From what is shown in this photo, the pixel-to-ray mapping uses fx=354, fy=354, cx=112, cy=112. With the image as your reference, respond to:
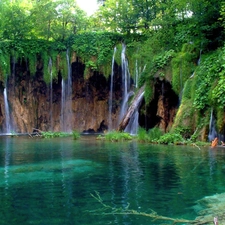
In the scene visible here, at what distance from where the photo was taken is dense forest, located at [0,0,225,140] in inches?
744

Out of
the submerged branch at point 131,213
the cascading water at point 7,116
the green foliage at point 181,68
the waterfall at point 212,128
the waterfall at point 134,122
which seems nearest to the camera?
the submerged branch at point 131,213

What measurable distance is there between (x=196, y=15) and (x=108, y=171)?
15600 mm

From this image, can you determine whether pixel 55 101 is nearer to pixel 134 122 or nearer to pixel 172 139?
pixel 134 122

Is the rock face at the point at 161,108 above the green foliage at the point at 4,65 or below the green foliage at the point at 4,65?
below

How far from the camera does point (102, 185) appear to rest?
7523mm

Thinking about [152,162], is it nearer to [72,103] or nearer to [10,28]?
[72,103]

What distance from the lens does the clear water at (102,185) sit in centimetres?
546

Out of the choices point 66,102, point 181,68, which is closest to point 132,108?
point 181,68

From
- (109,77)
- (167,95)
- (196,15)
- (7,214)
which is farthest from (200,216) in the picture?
(109,77)

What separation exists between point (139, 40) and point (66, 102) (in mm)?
8639

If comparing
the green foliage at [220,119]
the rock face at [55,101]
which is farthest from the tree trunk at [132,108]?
the rock face at [55,101]

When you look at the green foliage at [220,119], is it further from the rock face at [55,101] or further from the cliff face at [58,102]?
the rock face at [55,101]

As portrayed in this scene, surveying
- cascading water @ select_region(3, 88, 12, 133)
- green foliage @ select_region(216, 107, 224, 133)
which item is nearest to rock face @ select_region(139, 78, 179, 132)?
green foliage @ select_region(216, 107, 224, 133)

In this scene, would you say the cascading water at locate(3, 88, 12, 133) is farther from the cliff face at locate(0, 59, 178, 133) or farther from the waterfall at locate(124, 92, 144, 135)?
the waterfall at locate(124, 92, 144, 135)
